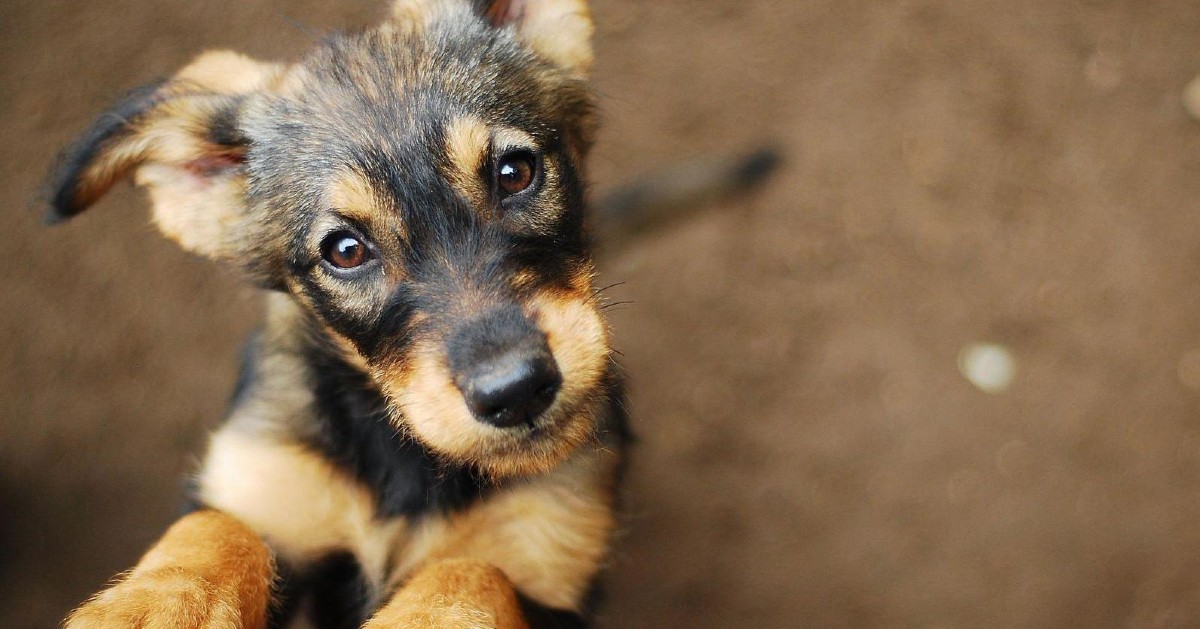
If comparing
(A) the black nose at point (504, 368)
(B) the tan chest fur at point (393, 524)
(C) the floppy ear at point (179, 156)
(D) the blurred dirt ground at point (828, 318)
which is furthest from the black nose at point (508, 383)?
(D) the blurred dirt ground at point (828, 318)

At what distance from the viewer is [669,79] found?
16.1 feet

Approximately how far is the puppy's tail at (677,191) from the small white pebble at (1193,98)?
2327mm

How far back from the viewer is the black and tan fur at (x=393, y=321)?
87.4 inches

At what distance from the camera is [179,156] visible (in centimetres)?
257

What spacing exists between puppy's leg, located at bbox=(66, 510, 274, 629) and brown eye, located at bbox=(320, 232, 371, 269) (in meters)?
0.87

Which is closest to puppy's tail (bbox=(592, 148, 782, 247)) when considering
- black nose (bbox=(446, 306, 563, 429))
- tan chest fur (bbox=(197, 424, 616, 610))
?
tan chest fur (bbox=(197, 424, 616, 610))

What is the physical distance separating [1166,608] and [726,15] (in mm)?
3822

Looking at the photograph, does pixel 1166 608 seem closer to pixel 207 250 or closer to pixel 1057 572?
pixel 1057 572

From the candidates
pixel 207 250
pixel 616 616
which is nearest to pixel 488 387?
pixel 207 250

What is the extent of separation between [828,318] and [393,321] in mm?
2757

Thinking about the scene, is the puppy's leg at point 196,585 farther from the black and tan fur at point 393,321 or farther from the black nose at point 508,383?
the black nose at point 508,383

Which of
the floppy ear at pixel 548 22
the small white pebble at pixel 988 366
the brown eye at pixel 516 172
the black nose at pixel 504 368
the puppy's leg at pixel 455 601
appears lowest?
the puppy's leg at pixel 455 601

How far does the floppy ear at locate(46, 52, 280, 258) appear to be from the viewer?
239 centimetres

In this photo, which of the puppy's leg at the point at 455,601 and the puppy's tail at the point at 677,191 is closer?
the puppy's leg at the point at 455,601
